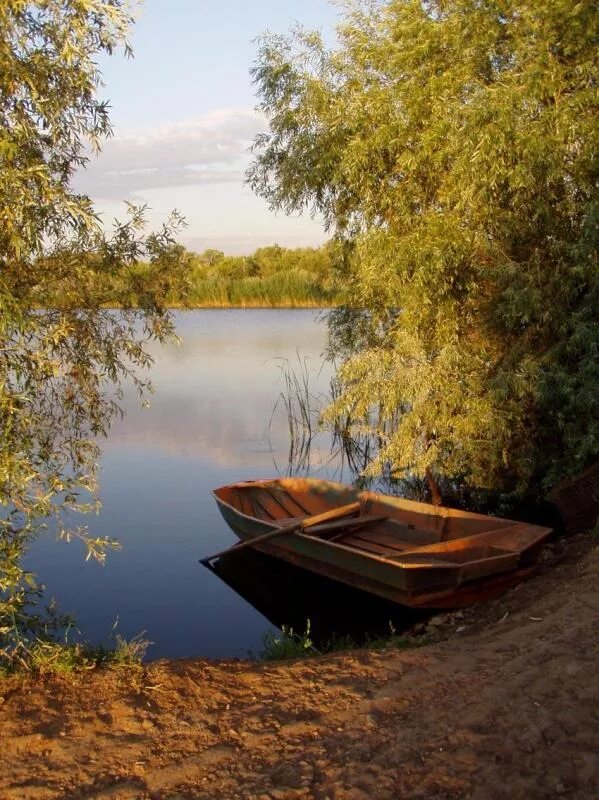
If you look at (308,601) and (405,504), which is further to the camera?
(405,504)

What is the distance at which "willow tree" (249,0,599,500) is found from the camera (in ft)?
31.9

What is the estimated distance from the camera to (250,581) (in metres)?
10.3

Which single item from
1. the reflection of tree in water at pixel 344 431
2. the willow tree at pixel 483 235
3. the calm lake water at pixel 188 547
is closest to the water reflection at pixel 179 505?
the calm lake water at pixel 188 547

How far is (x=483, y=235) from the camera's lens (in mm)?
10117

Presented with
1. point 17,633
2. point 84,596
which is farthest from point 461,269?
point 17,633

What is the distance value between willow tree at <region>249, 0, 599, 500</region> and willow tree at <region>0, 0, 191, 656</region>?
4.81 metres

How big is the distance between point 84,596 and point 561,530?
19.4 ft

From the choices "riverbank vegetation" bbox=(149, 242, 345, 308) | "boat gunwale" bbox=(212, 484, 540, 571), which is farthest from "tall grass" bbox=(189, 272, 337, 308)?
"boat gunwale" bbox=(212, 484, 540, 571)

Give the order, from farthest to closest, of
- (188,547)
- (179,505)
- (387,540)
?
(179,505) < (188,547) < (387,540)

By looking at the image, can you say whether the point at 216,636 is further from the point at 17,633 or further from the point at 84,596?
the point at 17,633

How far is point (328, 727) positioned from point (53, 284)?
324 cm

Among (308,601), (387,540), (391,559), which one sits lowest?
(308,601)

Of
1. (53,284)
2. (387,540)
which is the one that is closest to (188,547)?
(387,540)

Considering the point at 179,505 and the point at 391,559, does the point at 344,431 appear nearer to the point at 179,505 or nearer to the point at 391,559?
the point at 179,505
